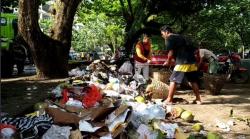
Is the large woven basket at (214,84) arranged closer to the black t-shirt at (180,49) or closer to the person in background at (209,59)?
the person in background at (209,59)

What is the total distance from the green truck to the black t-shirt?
8.57 meters

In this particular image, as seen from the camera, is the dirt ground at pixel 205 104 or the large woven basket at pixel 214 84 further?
the large woven basket at pixel 214 84

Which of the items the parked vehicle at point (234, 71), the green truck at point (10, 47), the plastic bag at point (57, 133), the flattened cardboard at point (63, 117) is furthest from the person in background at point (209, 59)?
the plastic bag at point (57, 133)

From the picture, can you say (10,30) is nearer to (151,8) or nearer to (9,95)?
(9,95)

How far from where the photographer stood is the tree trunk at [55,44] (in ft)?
48.5

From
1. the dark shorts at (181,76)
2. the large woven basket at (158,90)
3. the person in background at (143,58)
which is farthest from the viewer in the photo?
the person in background at (143,58)

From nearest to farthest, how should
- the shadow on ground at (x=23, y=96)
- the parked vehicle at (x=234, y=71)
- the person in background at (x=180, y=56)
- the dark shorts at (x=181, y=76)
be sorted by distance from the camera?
the shadow on ground at (x=23, y=96) < the dark shorts at (x=181, y=76) < the person in background at (x=180, y=56) < the parked vehicle at (x=234, y=71)

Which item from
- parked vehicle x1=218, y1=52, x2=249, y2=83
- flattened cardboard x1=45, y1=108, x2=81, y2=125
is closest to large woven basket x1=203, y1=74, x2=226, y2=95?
parked vehicle x1=218, y1=52, x2=249, y2=83

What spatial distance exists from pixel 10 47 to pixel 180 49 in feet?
31.6

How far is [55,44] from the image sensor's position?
15680 mm

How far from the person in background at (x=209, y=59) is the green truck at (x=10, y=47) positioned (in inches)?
284

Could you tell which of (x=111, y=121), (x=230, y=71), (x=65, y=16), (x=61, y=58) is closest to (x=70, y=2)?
(x=65, y=16)

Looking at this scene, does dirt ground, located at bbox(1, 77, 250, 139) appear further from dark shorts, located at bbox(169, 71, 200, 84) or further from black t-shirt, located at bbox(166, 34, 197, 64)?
black t-shirt, located at bbox(166, 34, 197, 64)

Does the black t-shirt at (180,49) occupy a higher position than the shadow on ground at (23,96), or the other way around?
the black t-shirt at (180,49)
